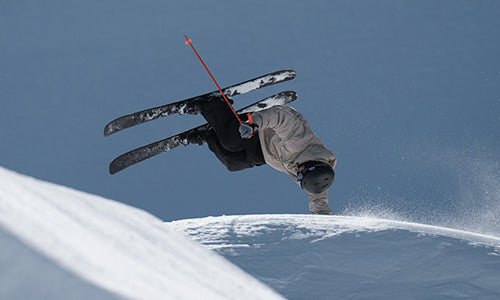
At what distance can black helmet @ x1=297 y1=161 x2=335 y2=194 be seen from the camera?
2.88 metres

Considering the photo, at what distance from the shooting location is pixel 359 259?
1.88 meters

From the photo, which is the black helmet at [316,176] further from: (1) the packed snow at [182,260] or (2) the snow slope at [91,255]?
(2) the snow slope at [91,255]

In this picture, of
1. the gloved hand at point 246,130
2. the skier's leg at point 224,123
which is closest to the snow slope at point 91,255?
the gloved hand at point 246,130

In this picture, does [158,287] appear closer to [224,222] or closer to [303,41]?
[224,222]

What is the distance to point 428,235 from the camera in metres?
2.25

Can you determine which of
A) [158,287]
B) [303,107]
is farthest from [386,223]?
[303,107]

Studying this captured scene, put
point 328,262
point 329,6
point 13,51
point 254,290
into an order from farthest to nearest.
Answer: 1. point 329,6
2. point 13,51
3. point 328,262
4. point 254,290

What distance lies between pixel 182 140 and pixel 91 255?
3.00m

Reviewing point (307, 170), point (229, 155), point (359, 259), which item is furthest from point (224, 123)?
point (359, 259)

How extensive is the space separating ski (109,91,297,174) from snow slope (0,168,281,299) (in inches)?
101

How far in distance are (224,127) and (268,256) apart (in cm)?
143

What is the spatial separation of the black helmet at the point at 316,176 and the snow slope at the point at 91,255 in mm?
2058

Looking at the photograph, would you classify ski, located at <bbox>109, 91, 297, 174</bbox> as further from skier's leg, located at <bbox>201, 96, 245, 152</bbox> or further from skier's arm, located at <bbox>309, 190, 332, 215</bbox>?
skier's arm, located at <bbox>309, 190, 332, 215</bbox>

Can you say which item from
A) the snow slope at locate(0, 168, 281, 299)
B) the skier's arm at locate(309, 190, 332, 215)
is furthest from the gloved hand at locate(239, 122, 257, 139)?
the snow slope at locate(0, 168, 281, 299)
